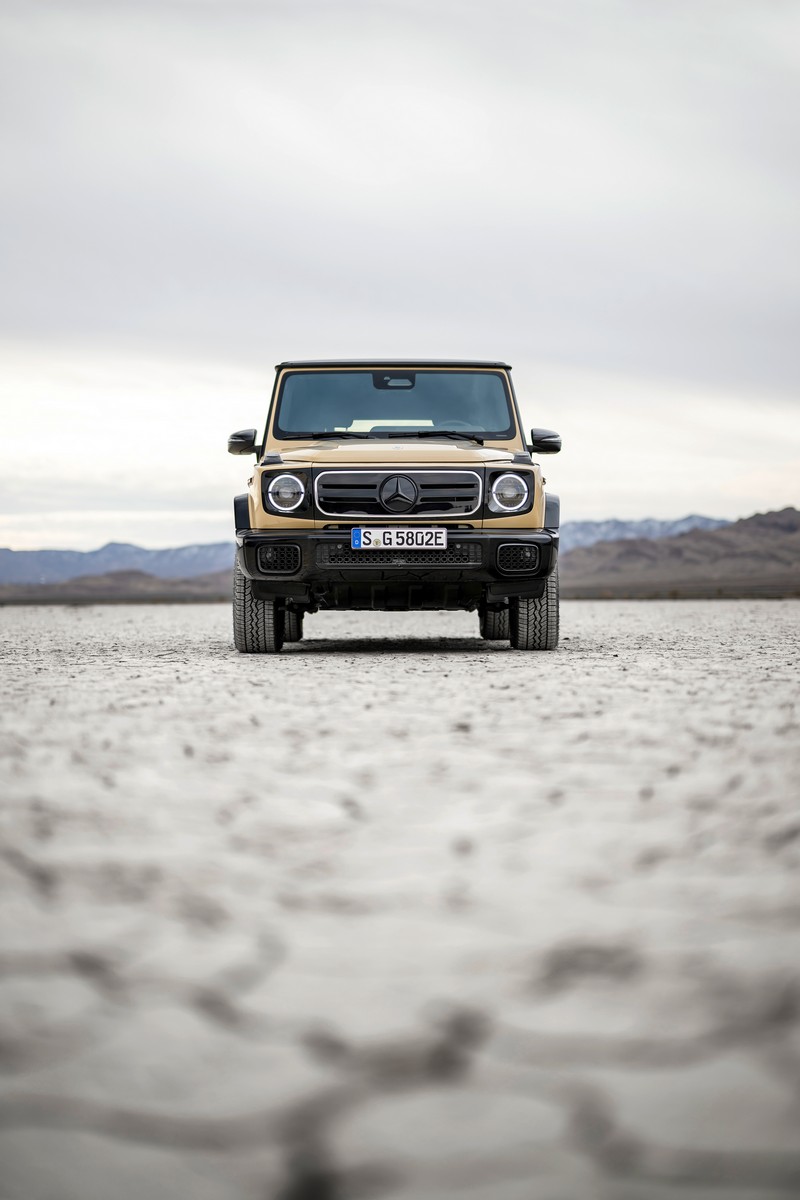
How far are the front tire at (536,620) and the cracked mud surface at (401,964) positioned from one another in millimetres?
3978

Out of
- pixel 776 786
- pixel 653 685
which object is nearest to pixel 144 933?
pixel 776 786

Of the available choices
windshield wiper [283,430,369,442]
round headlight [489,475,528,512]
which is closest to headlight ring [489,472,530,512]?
round headlight [489,475,528,512]

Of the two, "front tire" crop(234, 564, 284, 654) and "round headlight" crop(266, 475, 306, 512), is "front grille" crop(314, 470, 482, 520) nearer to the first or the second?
"round headlight" crop(266, 475, 306, 512)

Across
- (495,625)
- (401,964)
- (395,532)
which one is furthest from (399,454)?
(401,964)

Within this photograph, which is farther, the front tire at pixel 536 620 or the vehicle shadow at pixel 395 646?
the vehicle shadow at pixel 395 646

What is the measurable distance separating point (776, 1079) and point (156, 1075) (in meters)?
0.77

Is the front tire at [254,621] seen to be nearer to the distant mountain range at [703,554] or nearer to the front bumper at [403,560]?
the front bumper at [403,560]

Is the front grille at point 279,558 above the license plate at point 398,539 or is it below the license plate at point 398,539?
below

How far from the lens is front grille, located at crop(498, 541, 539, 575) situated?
24.3 feet

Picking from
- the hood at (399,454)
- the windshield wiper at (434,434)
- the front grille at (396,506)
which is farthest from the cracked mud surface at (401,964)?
the windshield wiper at (434,434)

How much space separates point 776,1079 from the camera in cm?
139

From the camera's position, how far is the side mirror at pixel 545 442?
26.5 ft

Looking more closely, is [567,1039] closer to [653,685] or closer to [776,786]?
[776,786]

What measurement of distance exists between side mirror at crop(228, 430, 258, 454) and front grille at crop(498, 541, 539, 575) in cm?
208
